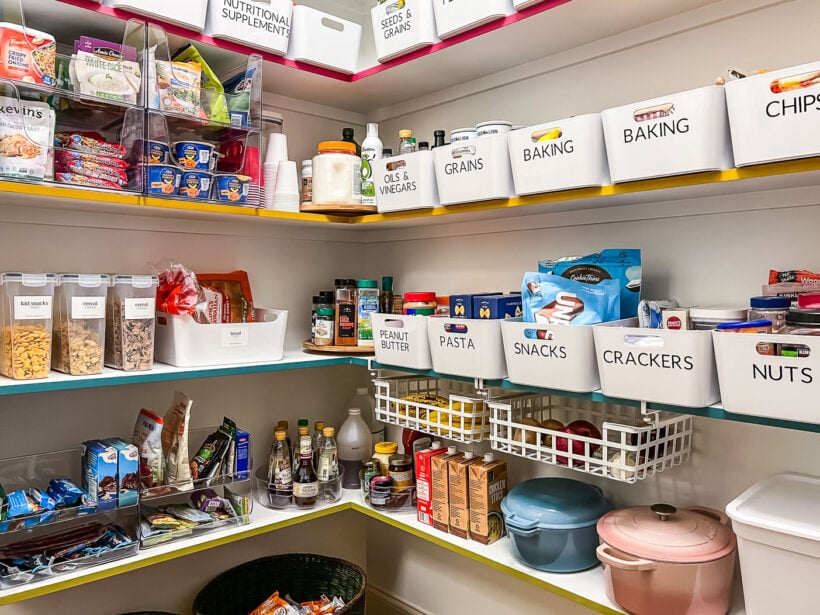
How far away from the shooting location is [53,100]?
167 cm

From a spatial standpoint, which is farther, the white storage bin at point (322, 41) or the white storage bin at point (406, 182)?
the white storage bin at point (322, 41)

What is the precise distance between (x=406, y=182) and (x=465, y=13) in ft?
1.61

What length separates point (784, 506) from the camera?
130cm

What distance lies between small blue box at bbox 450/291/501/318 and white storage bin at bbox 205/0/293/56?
951 mm

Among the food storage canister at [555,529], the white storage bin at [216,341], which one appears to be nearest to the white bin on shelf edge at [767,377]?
the food storage canister at [555,529]

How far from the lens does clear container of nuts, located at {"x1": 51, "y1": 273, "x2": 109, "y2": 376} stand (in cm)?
168

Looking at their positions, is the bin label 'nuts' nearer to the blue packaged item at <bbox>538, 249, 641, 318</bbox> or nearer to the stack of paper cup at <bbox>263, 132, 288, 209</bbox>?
the stack of paper cup at <bbox>263, 132, 288, 209</bbox>

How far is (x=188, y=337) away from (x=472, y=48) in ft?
3.90

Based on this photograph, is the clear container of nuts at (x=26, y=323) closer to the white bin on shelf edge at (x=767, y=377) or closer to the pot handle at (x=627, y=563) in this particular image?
the pot handle at (x=627, y=563)

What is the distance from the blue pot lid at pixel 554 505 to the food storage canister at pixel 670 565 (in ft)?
0.45

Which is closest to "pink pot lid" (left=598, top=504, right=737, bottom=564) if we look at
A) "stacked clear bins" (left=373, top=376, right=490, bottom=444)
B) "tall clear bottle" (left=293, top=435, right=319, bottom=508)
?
"stacked clear bins" (left=373, top=376, right=490, bottom=444)

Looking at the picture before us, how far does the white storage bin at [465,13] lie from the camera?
168 centimetres

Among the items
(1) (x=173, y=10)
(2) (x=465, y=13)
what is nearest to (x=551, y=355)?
(2) (x=465, y=13)

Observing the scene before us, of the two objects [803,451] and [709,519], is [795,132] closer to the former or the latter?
[803,451]
